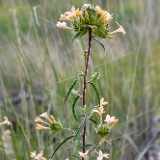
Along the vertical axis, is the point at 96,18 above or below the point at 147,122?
above

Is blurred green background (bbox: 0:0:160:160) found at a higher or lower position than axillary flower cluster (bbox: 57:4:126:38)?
lower

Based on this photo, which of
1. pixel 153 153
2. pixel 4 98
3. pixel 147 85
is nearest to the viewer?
A: pixel 4 98

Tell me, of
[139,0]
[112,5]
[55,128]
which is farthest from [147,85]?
[55,128]

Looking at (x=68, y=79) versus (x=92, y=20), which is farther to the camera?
(x=68, y=79)

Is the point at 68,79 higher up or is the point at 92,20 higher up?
the point at 92,20

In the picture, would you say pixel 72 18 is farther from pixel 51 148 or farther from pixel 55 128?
pixel 51 148

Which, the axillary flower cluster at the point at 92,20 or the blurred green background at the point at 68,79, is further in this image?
the blurred green background at the point at 68,79

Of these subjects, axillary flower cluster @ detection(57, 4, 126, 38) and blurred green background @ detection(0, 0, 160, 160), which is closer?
axillary flower cluster @ detection(57, 4, 126, 38)

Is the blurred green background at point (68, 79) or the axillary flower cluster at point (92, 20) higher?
the axillary flower cluster at point (92, 20)
